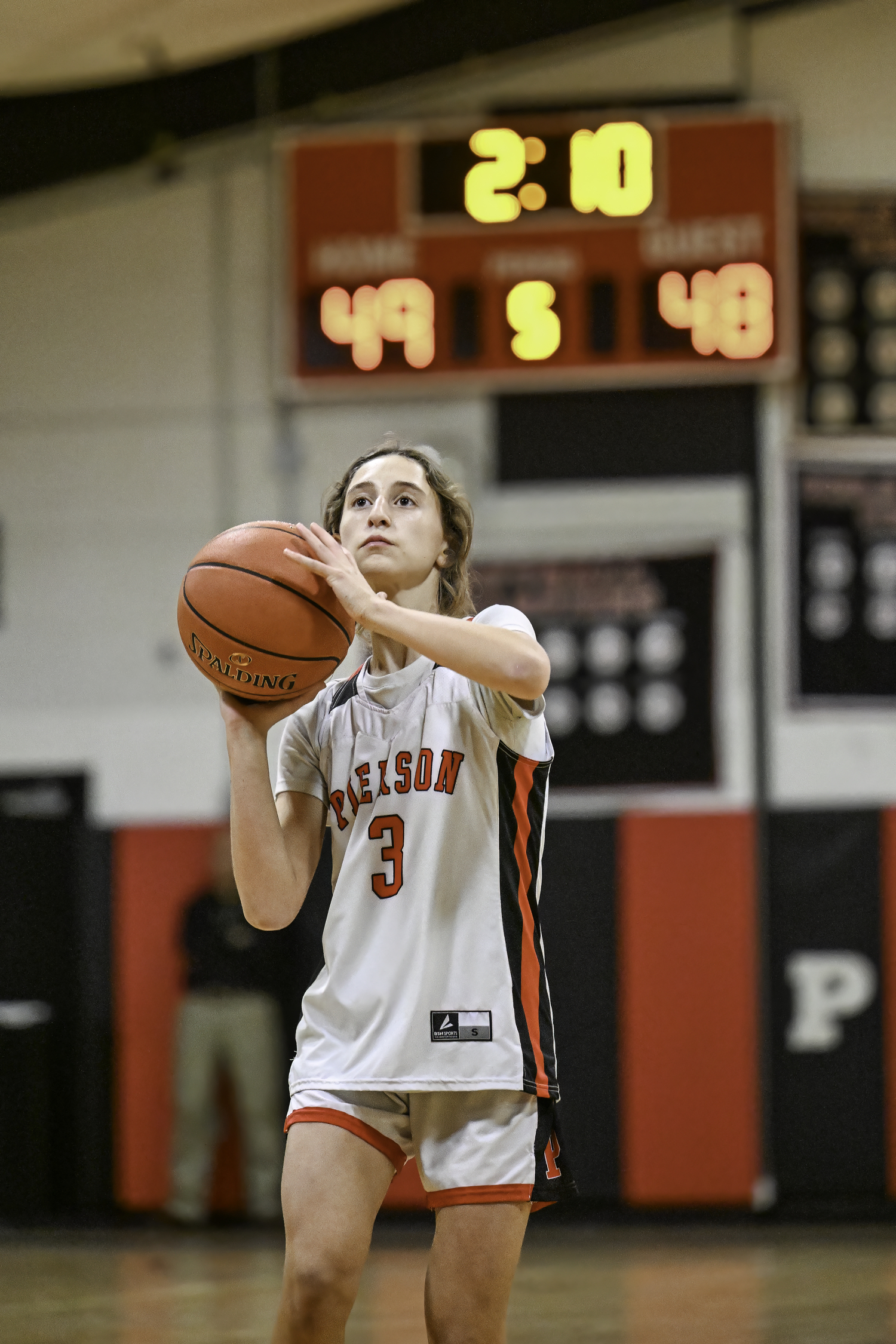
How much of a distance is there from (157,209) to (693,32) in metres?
2.55

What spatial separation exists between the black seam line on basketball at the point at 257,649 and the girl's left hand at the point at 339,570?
0.11m

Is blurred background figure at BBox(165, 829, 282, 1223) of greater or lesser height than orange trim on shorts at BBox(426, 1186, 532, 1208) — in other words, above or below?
below

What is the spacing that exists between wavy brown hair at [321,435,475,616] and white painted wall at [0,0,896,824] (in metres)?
3.93

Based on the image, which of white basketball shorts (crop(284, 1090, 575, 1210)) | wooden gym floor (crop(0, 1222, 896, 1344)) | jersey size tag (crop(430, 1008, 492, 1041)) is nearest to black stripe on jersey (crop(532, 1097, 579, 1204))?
white basketball shorts (crop(284, 1090, 575, 1210))

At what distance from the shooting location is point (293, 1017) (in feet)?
20.6

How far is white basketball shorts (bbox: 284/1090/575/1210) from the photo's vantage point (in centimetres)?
212

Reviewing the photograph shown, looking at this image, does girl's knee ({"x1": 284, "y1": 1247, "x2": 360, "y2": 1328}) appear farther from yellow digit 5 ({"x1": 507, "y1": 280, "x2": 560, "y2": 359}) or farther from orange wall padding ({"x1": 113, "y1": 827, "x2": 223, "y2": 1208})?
yellow digit 5 ({"x1": 507, "y1": 280, "x2": 560, "y2": 359})

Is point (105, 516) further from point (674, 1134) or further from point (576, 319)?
point (674, 1134)

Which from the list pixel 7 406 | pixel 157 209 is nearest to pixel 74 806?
pixel 7 406

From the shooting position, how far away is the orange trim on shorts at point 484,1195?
2107mm

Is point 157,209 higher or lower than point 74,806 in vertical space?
higher

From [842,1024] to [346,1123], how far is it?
459 cm

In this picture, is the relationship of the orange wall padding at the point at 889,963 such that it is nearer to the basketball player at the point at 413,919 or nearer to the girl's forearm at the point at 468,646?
the basketball player at the point at 413,919

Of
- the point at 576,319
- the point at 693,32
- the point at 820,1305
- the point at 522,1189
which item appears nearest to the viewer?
the point at 522,1189
